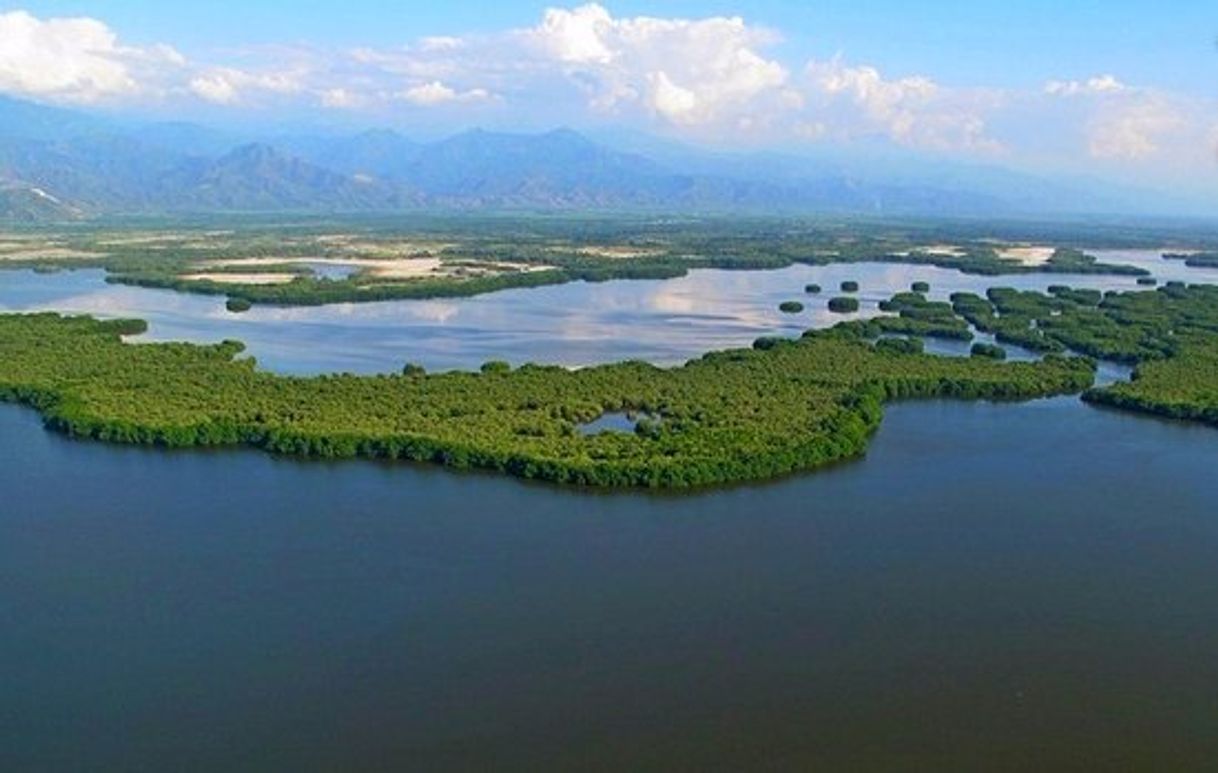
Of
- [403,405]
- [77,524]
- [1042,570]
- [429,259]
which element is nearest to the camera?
[1042,570]

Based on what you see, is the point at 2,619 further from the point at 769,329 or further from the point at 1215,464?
the point at 769,329

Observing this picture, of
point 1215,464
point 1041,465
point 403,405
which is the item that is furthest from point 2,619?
point 1215,464

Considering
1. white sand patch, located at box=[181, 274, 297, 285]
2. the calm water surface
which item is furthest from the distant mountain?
the calm water surface

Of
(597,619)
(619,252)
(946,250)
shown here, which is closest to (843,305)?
(619,252)

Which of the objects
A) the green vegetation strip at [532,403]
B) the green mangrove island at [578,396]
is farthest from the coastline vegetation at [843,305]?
the green vegetation strip at [532,403]

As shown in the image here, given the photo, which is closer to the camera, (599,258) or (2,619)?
(2,619)

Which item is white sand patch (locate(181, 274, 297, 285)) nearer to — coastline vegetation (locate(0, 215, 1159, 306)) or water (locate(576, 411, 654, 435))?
coastline vegetation (locate(0, 215, 1159, 306))
